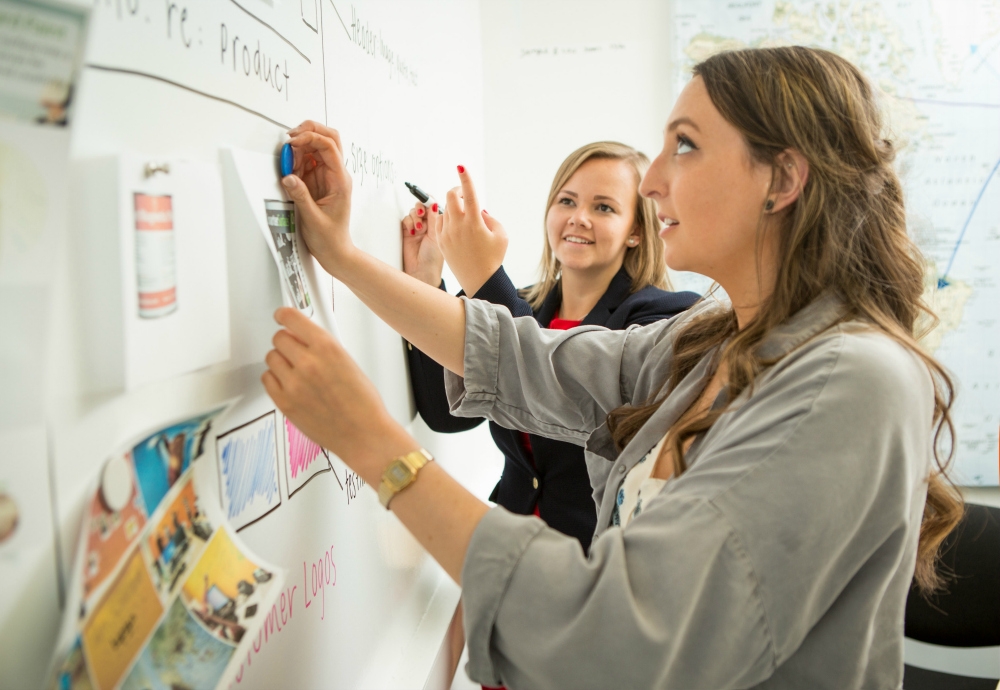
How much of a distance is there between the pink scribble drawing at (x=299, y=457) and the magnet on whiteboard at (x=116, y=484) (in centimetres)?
24

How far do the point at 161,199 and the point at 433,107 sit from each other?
0.99 m

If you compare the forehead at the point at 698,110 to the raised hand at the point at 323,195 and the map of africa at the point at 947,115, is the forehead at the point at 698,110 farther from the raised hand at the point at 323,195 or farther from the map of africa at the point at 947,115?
the map of africa at the point at 947,115

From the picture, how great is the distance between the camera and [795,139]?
674 millimetres

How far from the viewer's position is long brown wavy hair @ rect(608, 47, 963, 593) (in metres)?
0.67

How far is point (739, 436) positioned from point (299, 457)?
0.46 meters

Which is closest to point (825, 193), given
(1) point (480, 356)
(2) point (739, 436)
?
(2) point (739, 436)

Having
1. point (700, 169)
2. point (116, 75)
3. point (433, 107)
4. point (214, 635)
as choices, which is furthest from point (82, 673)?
point (433, 107)

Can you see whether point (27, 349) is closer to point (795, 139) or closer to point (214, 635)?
point (214, 635)

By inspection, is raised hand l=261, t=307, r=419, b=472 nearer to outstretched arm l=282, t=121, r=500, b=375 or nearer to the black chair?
outstretched arm l=282, t=121, r=500, b=375

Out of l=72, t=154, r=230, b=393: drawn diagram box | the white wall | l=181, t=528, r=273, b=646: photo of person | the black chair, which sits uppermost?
the white wall

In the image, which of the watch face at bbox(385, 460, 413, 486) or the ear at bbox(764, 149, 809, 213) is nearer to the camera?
the watch face at bbox(385, 460, 413, 486)

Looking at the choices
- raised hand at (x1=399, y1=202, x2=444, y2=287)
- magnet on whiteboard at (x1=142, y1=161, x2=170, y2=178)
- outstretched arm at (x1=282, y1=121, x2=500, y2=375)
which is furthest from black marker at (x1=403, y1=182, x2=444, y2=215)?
magnet on whiteboard at (x1=142, y1=161, x2=170, y2=178)

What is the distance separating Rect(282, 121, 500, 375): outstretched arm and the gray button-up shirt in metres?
0.37

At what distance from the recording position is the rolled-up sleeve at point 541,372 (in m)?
0.87
